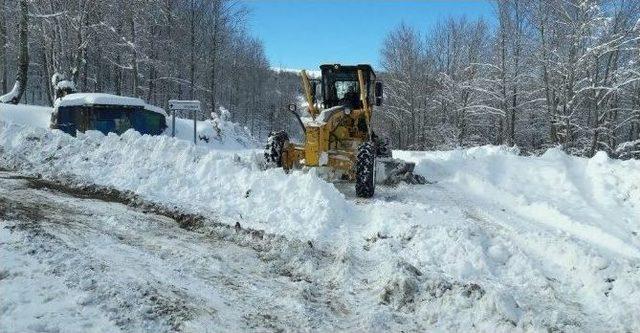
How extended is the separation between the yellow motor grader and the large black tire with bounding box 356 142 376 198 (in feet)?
0.45

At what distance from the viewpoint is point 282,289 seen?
16.3 feet

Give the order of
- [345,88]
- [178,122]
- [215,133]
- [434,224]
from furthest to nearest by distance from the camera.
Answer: [215,133], [178,122], [345,88], [434,224]

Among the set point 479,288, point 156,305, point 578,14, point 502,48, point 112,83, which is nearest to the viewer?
point 156,305

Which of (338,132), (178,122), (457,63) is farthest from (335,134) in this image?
(457,63)

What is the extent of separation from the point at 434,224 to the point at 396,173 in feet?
15.8

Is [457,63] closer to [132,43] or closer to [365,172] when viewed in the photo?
[132,43]

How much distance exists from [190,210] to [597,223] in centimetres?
665

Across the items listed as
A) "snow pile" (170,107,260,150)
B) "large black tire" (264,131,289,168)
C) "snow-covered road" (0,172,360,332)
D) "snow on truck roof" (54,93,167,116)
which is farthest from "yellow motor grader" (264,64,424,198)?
"snow pile" (170,107,260,150)

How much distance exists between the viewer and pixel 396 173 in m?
11.8

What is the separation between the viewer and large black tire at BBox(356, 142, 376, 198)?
9.83 metres

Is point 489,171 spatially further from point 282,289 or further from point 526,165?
point 282,289

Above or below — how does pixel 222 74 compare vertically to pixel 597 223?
above

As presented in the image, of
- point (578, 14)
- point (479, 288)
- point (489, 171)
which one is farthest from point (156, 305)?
point (578, 14)

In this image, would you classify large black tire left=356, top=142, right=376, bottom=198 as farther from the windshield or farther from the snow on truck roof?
the snow on truck roof
